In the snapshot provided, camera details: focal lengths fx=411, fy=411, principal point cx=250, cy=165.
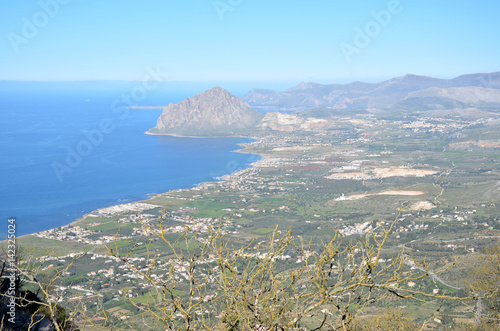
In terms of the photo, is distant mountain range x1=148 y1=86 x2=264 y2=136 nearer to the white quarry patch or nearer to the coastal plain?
the coastal plain

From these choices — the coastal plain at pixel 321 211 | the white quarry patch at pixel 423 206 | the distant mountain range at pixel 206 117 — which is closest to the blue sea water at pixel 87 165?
the coastal plain at pixel 321 211

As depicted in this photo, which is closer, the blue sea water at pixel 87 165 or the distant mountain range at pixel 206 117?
the blue sea water at pixel 87 165

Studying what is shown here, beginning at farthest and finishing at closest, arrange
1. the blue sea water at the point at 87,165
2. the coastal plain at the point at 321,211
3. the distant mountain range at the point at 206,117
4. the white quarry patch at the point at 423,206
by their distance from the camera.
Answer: the distant mountain range at the point at 206,117 < the blue sea water at the point at 87,165 < the white quarry patch at the point at 423,206 < the coastal plain at the point at 321,211

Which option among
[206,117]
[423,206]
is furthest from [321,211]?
[206,117]

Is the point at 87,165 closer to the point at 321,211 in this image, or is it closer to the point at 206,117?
the point at 321,211

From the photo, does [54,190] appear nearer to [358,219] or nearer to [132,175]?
[132,175]

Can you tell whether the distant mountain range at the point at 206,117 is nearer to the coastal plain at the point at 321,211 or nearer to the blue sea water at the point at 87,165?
the blue sea water at the point at 87,165

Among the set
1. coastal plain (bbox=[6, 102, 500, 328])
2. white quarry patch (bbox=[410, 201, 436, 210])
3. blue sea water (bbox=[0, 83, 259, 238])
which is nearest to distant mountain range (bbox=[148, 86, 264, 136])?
blue sea water (bbox=[0, 83, 259, 238])
